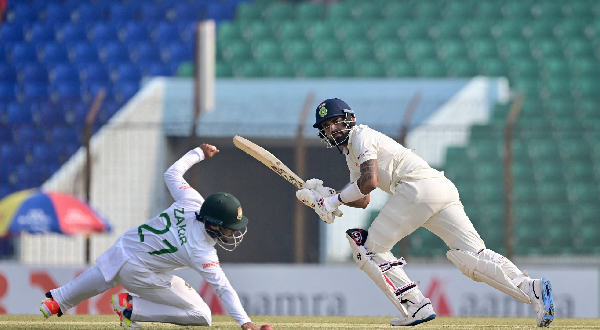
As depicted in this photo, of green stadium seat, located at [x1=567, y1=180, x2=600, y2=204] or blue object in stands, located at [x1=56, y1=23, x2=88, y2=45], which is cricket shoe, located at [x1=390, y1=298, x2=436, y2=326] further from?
blue object in stands, located at [x1=56, y1=23, x2=88, y2=45]

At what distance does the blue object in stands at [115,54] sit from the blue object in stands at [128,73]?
0.33m

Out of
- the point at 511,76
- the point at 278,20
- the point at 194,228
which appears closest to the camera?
the point at 194,228

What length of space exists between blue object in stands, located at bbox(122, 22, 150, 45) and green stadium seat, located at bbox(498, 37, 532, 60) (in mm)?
7549

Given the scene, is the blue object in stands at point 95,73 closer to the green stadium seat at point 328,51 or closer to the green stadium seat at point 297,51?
the green stadium seat at point 297,51

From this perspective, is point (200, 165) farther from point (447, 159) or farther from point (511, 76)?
point (511, 76)

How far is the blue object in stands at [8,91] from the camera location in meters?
17.2

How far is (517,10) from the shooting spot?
57.0 ft

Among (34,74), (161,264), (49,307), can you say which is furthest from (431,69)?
(49,307)

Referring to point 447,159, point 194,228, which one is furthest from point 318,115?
point 447,159

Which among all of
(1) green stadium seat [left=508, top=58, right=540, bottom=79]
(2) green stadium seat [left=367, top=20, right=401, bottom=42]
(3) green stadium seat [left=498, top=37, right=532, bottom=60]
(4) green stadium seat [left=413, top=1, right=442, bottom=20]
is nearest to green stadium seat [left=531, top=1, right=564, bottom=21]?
(3) green stadium seat [left=498, top=37, right=532, bottom=60]

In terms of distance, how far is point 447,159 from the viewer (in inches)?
532

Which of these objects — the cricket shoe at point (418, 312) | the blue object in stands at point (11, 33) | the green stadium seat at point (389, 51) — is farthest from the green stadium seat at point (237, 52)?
the cricket shoe at point (418, 312)

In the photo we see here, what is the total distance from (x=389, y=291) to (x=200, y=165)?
613 centimetres

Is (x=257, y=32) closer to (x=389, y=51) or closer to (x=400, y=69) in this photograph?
(x=389, y=51)
